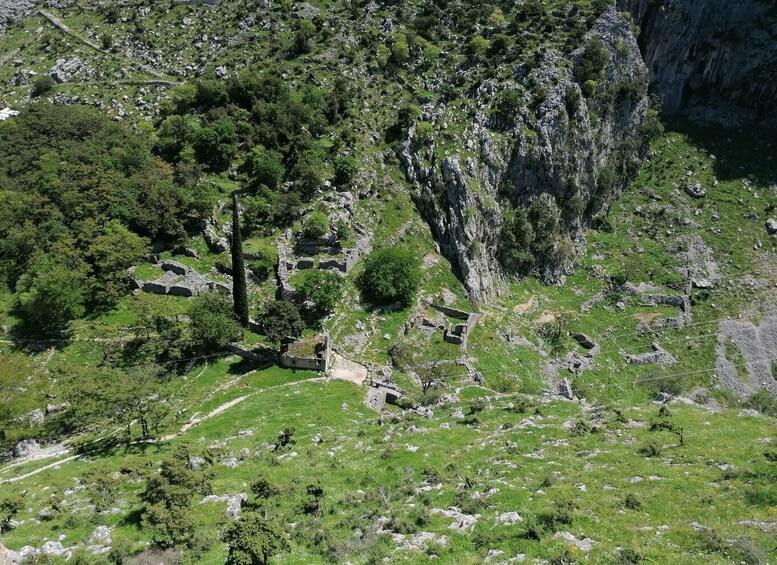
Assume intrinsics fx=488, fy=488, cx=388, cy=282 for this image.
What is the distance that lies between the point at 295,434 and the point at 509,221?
56596mm

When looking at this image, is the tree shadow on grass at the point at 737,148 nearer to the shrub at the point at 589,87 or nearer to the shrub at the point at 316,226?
the shrub at the point at 589,87

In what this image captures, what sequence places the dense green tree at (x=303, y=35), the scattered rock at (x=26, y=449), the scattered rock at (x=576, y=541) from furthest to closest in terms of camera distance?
the dense green tree at (x=303, y=35) < the scattered rock at (x=26, y=449) < the scattered rock at (x=576, y=541)

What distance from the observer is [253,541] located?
22328mm

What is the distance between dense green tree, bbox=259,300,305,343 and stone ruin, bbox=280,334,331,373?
1361 millimetres

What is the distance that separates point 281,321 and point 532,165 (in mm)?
54480

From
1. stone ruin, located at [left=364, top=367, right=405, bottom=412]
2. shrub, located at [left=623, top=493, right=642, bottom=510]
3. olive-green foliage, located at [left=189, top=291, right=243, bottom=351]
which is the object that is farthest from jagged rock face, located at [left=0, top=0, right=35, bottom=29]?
shrub, located at [left=623, top=493, right=642, bottom=510]

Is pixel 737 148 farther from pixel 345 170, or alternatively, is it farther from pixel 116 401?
pixel 116 401

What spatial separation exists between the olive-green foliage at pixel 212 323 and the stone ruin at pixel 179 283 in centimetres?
483

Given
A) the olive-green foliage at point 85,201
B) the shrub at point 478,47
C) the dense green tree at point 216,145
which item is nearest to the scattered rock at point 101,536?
the olive-green foliage at point 85,201

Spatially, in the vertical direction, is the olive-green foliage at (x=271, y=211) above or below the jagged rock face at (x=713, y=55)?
below

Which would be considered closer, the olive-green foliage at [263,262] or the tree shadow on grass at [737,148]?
the olive-green foliage at [263,262]

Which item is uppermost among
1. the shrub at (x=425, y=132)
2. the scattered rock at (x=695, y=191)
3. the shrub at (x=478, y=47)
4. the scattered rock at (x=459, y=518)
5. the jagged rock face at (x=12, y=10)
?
the shrub at (x=478, y=47)

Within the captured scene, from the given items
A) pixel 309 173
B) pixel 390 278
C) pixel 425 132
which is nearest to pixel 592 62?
pixel 425 132

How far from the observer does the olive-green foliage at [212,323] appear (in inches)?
2046
